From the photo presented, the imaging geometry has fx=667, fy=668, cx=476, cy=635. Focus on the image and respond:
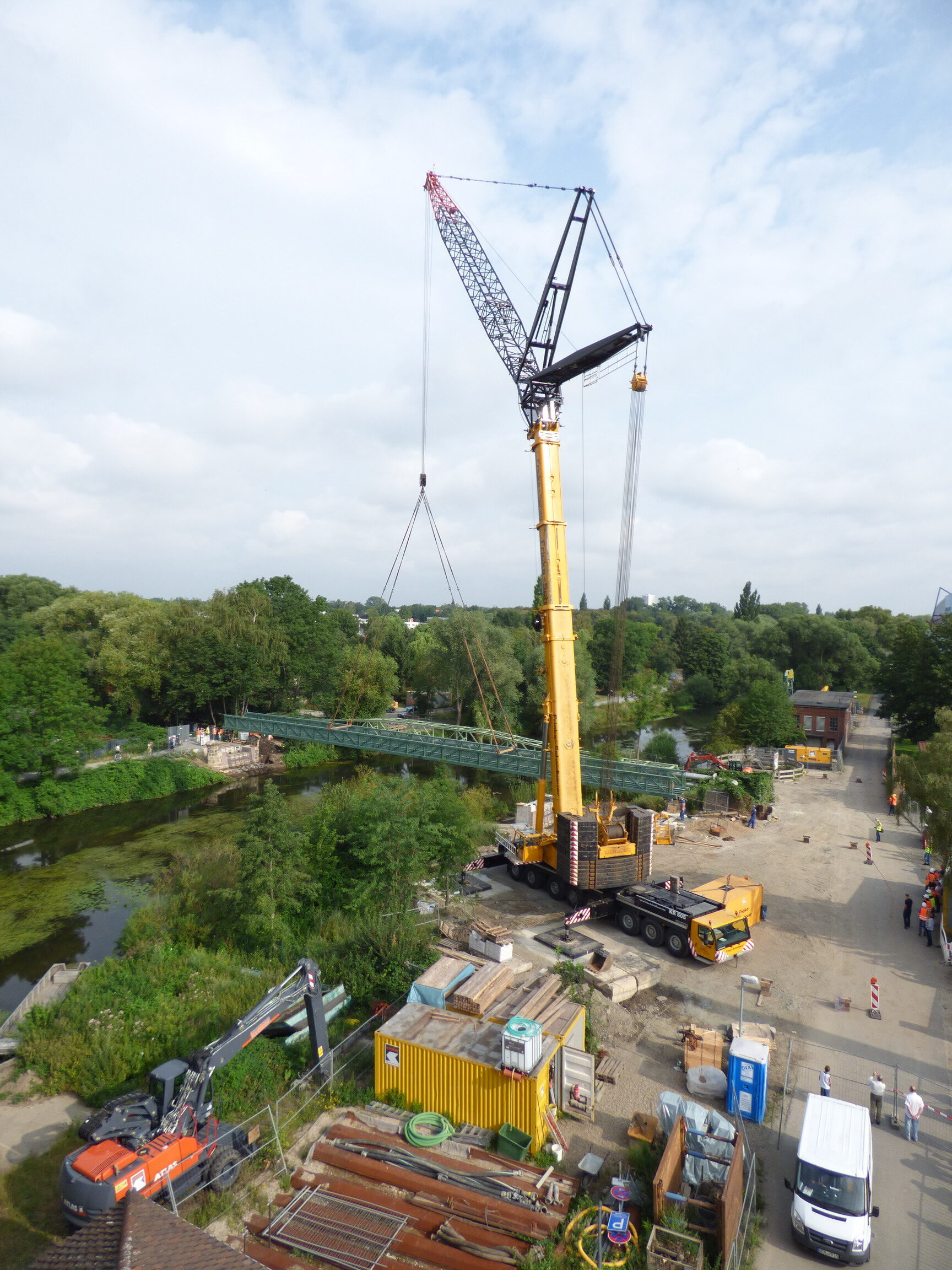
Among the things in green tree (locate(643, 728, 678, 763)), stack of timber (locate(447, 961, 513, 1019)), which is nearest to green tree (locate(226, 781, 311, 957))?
stack of timber (locate(447, 961, 513, 1019))

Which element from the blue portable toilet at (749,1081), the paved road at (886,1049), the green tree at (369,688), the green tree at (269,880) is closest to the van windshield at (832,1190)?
the paved road at (886,1049)

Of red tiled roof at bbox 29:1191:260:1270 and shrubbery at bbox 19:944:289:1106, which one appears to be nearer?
red tiled roof at bbox 29:1191:260:1270

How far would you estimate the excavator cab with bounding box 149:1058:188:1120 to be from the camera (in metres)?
8.23

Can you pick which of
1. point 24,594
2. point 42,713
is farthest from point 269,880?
point 24,594

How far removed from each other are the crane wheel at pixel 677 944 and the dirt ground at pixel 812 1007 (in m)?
0.25

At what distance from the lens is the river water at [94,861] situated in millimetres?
18109

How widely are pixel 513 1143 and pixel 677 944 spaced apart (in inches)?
277

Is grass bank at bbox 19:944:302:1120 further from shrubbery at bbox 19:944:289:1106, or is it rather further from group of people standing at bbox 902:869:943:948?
group of people standing at bbox 902:869:943:948

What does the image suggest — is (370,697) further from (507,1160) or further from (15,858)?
(507,1160)

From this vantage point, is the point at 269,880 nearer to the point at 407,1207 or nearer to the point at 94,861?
the point at 407,1207

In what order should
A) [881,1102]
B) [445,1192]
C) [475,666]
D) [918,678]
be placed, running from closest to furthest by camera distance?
[445,1192], [881,1102], [918,678], [475,666]

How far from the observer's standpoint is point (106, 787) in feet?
109

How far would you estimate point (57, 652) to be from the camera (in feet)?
107

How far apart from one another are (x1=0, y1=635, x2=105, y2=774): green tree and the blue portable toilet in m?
31.5
